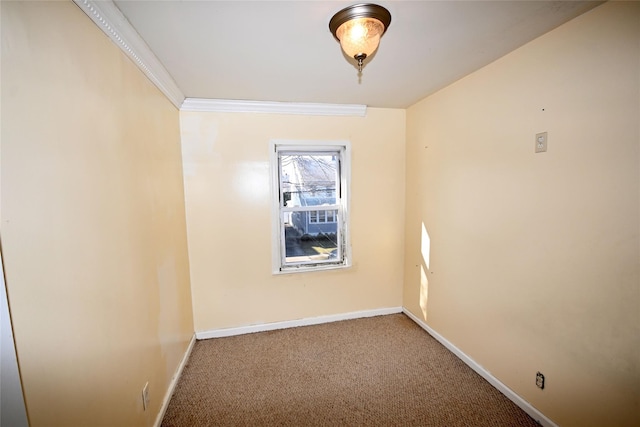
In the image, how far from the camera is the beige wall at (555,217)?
1.21m

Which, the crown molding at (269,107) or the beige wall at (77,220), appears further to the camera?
the crown molding at (269,107)

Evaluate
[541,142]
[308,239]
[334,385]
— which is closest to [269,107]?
[308,239]

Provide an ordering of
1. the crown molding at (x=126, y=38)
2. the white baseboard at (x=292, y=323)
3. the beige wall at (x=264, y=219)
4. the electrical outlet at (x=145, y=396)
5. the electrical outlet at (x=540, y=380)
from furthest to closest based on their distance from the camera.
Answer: the white baseboard at (x=292, y=323) < the beige wall at (x=264, y=219) < the electrical outlet at (x=540, y=380) < the electrical outlet at (x=145, y=396) < the crown molding at (x=126, y=38)

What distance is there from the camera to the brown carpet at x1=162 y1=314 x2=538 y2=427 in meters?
1.68

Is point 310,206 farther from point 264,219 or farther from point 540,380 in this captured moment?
point 540,380

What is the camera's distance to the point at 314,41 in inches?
59.9

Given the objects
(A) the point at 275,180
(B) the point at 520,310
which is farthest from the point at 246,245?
(B) the point at 520,310

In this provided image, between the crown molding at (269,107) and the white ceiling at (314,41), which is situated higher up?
the white ceiling at (314,41)

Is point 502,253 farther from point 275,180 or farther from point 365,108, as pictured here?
point 275,180

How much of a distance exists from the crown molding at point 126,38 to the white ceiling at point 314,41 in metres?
0.04

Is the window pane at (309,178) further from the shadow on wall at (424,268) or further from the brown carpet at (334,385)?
the brown carpet at (334,385)

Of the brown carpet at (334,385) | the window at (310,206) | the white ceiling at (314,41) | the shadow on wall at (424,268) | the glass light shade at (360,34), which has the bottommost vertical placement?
the brown carpet at (334,385)

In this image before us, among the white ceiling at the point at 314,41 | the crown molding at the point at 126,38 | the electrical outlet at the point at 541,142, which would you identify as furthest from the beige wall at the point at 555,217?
the crown molding at the point at 126,38

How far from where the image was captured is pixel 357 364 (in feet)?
7.16
